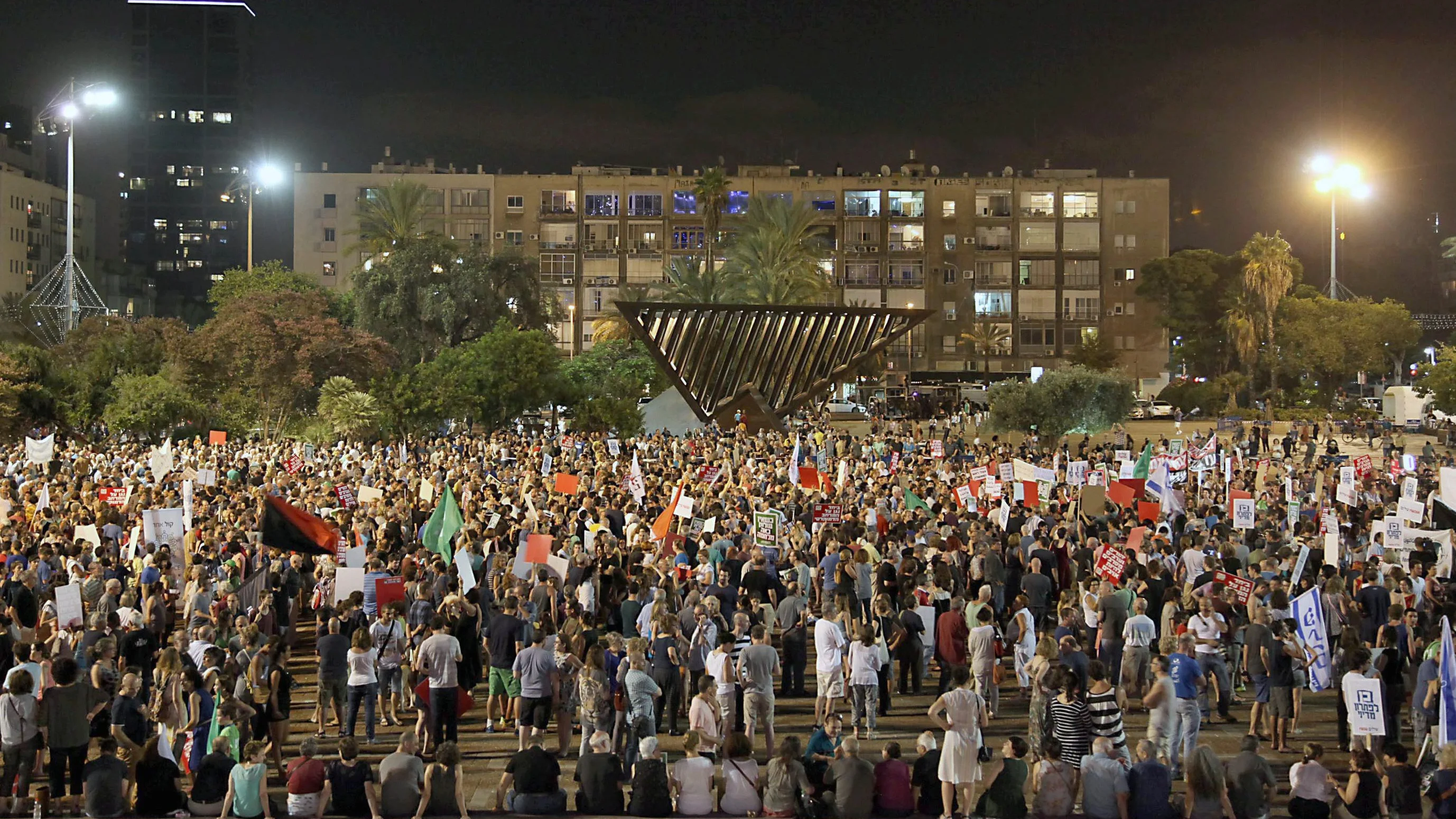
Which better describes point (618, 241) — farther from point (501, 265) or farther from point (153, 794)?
point (153, 794)

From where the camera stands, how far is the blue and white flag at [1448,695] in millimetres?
9562

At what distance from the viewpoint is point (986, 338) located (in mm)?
87625

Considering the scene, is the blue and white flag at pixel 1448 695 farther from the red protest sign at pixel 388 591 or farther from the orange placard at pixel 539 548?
the red protest sign at pixel 388 591

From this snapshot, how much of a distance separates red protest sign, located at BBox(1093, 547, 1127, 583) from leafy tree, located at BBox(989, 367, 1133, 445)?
32.7 metres

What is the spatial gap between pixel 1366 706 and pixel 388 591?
26.7 ft

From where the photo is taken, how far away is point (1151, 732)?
32.8 ft

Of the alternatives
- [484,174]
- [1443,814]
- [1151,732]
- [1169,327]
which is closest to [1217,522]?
[1151,732]

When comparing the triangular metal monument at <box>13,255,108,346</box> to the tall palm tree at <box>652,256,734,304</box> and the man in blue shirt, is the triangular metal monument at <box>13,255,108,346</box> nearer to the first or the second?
the tall palm tree at <box>652,256,734,304</box>

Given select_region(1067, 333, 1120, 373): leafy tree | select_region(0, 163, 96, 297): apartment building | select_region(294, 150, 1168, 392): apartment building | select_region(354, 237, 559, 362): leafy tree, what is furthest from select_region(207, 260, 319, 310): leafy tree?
select_region(1067, 333, 1120, 373): leafy tree

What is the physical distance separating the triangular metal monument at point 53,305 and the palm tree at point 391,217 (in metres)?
13.6

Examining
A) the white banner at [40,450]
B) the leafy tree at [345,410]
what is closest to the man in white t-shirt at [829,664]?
the white banner at [40,450]

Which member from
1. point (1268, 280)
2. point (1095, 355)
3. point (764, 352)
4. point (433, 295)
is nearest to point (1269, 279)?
point (1268, 280)

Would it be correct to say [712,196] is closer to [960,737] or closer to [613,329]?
[613,329]

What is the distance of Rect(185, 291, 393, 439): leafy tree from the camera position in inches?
1500
